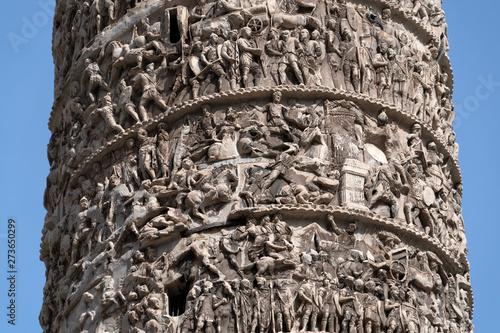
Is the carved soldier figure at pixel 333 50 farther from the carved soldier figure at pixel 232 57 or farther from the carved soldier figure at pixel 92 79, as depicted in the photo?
the carved soldier figure at pixel 92 79

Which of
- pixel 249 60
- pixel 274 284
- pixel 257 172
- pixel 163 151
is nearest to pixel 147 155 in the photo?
pixel 163 151

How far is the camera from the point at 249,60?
13.4 meters

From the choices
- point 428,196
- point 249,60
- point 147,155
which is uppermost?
point 249,60

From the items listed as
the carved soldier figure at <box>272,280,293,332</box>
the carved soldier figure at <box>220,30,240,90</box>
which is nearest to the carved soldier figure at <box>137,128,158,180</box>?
the carved soldier figure at <box>220,30,240,90</box>

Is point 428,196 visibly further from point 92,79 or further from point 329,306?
point 92,79

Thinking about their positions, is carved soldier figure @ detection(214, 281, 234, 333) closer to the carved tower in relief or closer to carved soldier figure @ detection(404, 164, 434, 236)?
the carved tower in relief

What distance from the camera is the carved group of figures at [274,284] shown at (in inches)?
476

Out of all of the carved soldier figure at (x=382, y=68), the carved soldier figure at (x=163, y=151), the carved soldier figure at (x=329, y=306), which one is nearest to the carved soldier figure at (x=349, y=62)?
the carved soldier figure at (x=382, y=68)

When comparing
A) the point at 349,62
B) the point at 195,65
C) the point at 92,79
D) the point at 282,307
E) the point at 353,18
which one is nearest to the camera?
the point at 282,307

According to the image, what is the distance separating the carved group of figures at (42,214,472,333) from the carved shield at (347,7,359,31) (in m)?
1.88

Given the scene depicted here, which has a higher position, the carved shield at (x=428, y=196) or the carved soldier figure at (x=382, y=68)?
the carved soldier figure at (x=382, y=68)

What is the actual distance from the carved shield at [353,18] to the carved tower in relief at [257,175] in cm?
2

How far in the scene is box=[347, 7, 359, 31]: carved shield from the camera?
1380 cm

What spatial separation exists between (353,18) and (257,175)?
5.93 ft
